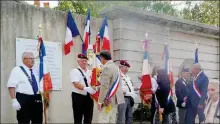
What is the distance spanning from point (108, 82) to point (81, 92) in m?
0.81

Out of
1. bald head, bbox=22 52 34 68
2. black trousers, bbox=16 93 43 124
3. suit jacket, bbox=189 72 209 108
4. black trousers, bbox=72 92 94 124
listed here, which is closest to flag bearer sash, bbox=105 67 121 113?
black trousers, bbox=72 92 94 124

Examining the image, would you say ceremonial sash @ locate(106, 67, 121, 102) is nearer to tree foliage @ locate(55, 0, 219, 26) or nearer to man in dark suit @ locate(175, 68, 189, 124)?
man in dark suit @ locate(175, 68, 189, 124)

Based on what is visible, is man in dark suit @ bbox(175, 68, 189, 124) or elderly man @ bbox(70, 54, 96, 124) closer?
elderly man @ bbox(70, 54, 96, 124)

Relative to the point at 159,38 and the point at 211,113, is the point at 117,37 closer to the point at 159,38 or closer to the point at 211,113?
the point at 159,38

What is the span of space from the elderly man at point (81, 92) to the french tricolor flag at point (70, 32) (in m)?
1.26

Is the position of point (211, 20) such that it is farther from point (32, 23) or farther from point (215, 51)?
point (32, 23)

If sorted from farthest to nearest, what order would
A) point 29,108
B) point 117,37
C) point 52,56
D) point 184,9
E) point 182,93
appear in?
1. point 184,9
2. point 117,37
3. point 52,56
4. point 182,93
5. point 29,108

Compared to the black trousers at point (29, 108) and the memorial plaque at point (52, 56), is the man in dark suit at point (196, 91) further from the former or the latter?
the black trousers at point (29, 108)

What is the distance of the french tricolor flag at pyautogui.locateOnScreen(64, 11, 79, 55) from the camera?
857cm

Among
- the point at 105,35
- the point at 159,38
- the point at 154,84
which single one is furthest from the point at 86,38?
the point at 159,38

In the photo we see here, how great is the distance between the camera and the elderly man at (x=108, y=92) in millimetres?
6694

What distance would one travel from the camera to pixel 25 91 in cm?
653

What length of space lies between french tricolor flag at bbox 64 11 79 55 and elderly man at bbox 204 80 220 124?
470 cm

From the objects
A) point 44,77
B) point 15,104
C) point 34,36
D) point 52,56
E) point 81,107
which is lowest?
point 81,107
